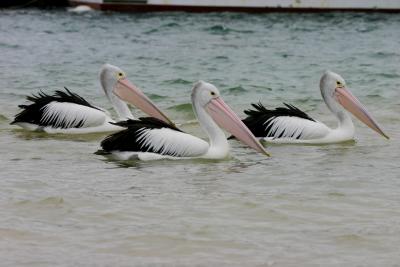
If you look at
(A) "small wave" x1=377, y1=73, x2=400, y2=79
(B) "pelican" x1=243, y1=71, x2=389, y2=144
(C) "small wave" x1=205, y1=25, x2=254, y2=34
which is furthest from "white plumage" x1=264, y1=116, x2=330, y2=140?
(C) "small wave" x1=205, y1=25, x2=254, y2=34

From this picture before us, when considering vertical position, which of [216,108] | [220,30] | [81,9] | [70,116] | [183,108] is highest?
[216,108]

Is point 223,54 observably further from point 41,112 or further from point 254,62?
point 41,112

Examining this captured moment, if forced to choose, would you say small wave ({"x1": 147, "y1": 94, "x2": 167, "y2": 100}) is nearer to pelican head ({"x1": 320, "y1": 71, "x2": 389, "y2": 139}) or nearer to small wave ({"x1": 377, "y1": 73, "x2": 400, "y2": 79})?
pelican head ({"x1": 320, "y1": 71, "x2": 389, "y2": 139})

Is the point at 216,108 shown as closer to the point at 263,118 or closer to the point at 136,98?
A: the point at 263,118

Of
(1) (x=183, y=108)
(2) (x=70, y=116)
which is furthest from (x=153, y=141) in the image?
(1) (x=183, y=108)

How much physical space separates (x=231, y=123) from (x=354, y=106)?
150cm

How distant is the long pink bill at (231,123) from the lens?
7.14 meters

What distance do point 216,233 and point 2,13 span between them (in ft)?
89.4

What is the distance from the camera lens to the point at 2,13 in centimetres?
3123

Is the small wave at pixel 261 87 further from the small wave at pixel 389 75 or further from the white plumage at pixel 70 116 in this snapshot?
the white plumage at pixel 70 116

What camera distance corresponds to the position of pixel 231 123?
7.24 metres

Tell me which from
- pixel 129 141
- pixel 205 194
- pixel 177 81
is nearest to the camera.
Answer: pixel 205 194

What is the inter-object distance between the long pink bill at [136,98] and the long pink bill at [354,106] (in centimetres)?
143

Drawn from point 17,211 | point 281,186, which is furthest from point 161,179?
point 17,211
